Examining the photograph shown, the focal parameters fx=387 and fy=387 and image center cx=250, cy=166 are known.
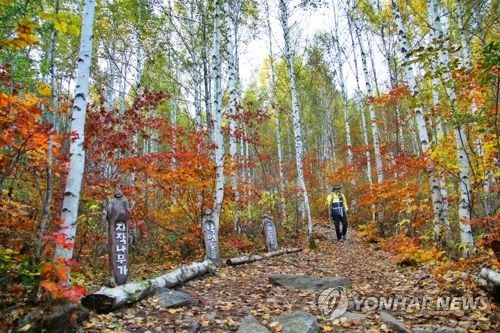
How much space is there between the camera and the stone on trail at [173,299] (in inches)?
193

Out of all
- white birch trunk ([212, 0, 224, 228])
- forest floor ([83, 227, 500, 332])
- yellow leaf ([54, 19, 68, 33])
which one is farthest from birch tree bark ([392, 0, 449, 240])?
yellow leaf ([54, 19, 68, 33])

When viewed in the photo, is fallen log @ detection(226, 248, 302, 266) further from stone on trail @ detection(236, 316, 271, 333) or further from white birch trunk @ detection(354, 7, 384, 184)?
white birch trunk @ detection(354, 7, 384, 184)

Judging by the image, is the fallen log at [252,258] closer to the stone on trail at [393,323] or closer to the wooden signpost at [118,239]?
the wooden signpost at [118,239]

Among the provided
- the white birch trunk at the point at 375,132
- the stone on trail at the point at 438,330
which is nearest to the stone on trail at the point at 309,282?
the stone on trail at the point at 438,330

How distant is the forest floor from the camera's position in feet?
13.6

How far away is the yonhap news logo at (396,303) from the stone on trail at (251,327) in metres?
0.94

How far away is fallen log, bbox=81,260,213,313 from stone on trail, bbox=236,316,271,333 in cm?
149

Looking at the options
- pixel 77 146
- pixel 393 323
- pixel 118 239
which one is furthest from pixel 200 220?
pixel 393 323

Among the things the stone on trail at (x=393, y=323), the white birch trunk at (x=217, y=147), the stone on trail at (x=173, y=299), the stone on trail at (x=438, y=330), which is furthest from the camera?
the white birch trunk at (x=217, y=147)

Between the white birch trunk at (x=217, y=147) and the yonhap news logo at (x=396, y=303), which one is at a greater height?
the white birch trunk at (x=217, y=147)

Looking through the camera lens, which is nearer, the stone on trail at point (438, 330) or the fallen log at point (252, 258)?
the stone on trail at point (438, 330)

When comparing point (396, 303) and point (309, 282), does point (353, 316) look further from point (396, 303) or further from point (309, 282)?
point (309, 282)

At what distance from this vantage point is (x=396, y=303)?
491 centimetres

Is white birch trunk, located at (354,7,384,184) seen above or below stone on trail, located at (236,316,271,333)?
above
